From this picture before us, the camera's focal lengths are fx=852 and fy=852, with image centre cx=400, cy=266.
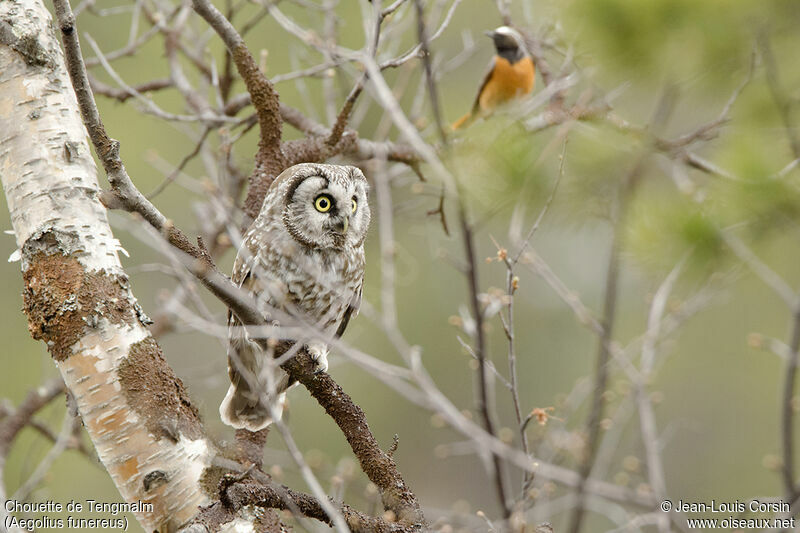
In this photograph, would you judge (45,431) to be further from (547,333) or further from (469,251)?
(547,333)

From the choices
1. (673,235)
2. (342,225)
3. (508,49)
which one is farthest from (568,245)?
(673,235)

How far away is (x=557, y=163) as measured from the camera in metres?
2.19

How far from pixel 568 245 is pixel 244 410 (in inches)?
277

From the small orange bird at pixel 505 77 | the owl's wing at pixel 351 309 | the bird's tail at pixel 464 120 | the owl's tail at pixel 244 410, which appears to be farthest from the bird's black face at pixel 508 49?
the owl's tail at pixel 244 410

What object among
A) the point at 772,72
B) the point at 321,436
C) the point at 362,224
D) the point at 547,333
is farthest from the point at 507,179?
the point at 547,333

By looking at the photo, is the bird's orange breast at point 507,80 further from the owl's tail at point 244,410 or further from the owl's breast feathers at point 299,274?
the owl's tail at point 244,410

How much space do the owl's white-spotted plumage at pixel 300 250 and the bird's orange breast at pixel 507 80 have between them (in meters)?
2.71

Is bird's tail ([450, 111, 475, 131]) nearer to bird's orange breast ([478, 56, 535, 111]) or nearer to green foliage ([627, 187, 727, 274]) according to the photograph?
bird's orange breast ([478, 56, 535, 111])

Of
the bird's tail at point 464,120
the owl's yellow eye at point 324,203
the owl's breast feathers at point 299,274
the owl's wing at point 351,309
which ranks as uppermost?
the bird's tail at point 464,120

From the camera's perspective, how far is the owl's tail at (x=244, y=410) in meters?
3.41

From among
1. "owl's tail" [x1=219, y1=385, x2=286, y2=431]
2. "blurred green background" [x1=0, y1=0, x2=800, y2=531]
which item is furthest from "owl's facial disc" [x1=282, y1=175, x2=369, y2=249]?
"owl's tail" [x1=219, y1=385, x2=286, y2=431]

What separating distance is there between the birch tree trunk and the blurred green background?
0.23 metres

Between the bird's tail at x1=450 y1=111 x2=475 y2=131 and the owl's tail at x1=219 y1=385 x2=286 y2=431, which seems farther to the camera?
the bird's tail at x1=450 y1=111 x2=475 y2=131

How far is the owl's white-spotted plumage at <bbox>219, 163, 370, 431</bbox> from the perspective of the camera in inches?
135
